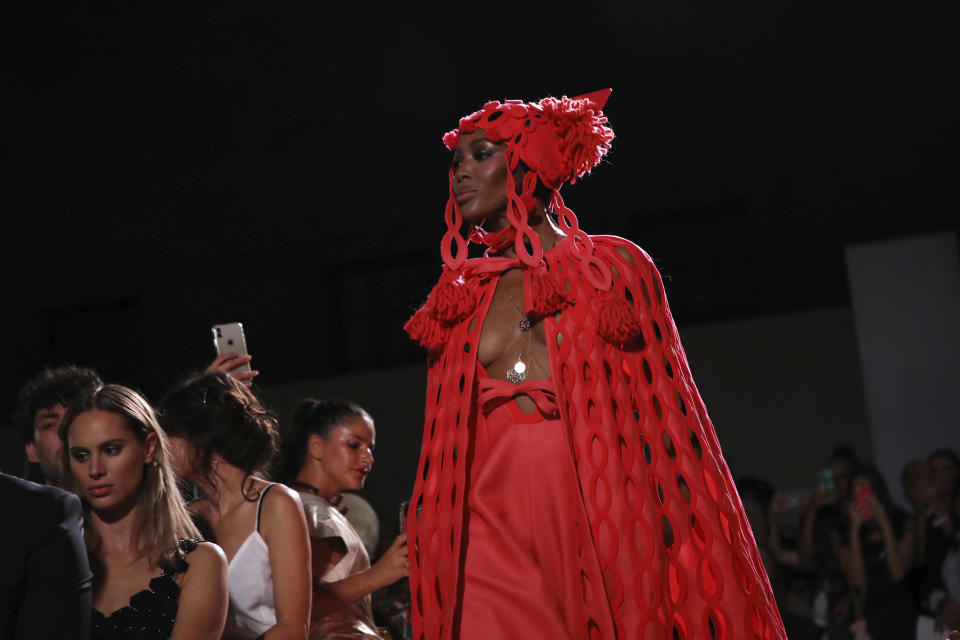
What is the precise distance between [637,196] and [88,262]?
13.1 feet

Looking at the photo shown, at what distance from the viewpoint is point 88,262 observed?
9008 millimetres

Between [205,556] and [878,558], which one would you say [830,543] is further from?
[205,556]

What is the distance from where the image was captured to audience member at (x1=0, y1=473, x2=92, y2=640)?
63.6 inches

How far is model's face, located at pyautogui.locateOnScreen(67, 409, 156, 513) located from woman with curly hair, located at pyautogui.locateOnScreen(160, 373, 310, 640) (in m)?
0.35

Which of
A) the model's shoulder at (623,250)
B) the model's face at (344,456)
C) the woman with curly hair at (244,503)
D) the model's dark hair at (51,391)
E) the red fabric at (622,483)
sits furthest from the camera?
the model's dark hair at (51,391)

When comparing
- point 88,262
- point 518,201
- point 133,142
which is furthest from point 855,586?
point 88,262

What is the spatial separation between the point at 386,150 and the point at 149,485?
20.2 ft

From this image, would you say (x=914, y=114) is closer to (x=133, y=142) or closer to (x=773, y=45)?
(x=773, y=45)

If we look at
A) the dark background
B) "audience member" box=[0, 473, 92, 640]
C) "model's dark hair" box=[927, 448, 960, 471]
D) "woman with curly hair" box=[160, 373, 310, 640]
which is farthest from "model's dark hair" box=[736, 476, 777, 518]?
"audience member" box=[0, 473, 92, 640]

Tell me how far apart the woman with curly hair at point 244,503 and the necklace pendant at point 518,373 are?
67 cm

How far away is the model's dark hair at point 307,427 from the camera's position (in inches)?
137

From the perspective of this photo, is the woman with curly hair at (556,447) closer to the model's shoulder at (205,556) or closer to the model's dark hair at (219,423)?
the model's shoulder at (205,556)

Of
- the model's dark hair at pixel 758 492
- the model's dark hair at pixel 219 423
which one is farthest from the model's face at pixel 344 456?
the model's dark hair at pixel 758 492

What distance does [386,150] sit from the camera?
8.55m
